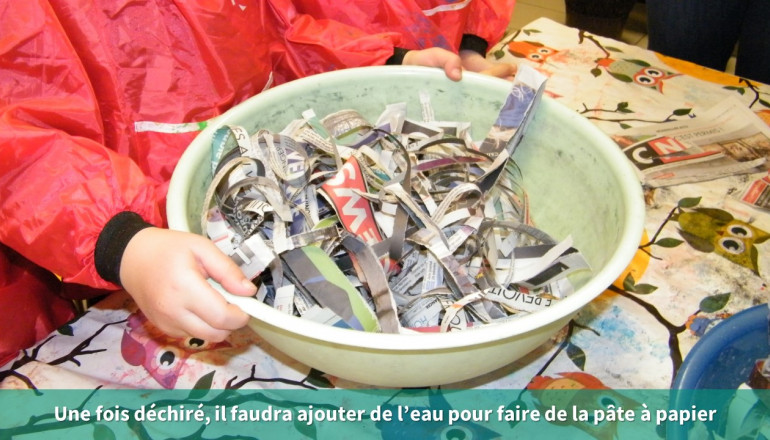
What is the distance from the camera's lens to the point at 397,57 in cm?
73

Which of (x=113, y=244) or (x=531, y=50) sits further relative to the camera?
(x=531, y=50)

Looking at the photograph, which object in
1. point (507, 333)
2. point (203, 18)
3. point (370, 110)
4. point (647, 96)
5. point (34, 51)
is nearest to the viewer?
point (507, 333)

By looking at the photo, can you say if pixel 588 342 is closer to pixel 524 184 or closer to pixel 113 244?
pixel 524 184

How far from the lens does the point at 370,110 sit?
2.24ft

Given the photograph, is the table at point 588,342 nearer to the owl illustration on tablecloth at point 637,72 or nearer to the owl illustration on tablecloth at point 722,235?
the owl illustration on tablecloth at point 722,235

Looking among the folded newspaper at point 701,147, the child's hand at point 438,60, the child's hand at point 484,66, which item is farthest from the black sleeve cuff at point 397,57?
the folded newspaper at point 701,147

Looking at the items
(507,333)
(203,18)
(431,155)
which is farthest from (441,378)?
(203,18)

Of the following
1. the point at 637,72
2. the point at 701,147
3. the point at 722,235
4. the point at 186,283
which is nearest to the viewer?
the point at 186,283

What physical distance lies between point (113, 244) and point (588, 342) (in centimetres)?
45

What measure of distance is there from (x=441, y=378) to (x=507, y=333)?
0.08 m

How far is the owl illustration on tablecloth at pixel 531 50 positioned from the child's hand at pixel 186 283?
734 mm

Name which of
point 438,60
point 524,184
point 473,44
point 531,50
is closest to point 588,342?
point 524,184

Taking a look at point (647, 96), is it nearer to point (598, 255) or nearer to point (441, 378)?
point (598, 255)

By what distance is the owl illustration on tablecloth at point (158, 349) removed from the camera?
1.76 feet
